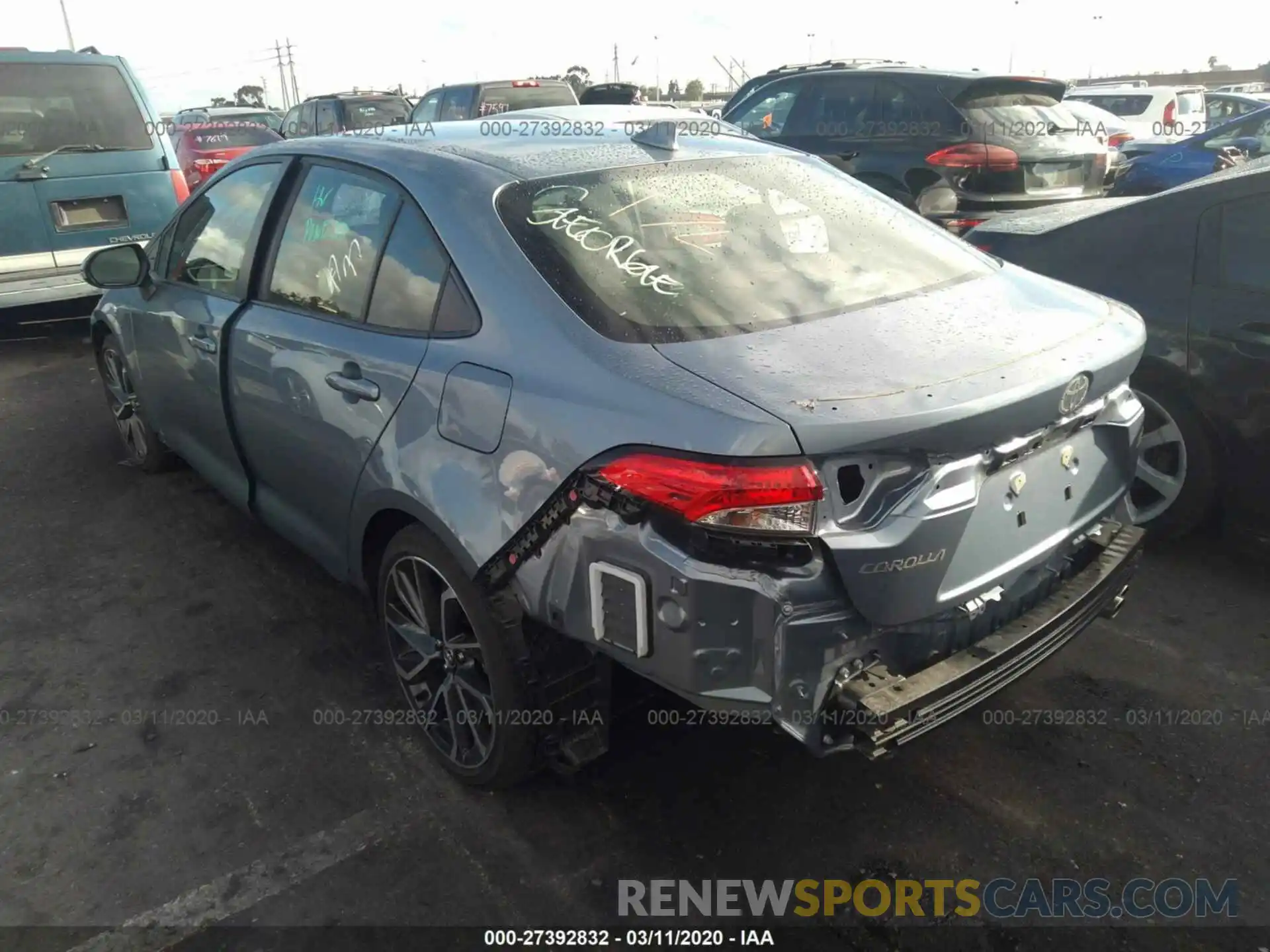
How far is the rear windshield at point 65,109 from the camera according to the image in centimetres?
686

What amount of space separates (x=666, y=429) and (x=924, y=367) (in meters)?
0.63

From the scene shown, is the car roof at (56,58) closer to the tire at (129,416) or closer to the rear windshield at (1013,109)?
the tire at (129,416)

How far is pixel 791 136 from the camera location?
29.0ft

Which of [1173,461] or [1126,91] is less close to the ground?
[1126,91]

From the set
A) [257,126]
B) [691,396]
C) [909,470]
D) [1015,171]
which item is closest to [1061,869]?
[909,470]

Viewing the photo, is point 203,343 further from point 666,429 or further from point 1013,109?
point 1013,109

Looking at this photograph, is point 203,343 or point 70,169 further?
point 70,169

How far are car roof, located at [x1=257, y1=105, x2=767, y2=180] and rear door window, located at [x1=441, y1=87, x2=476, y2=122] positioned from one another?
926 cm

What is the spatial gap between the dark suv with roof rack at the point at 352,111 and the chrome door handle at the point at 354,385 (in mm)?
13314

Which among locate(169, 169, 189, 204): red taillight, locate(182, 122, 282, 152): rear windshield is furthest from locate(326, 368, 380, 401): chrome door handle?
locate(182, 122, 282, 152): rear windshield

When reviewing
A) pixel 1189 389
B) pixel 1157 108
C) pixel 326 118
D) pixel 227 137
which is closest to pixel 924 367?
pixel 1189 389

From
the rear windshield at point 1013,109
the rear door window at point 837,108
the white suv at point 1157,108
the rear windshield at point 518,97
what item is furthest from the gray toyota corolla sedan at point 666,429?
the white suv at point 1157,108

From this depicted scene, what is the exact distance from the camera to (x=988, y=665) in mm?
2248

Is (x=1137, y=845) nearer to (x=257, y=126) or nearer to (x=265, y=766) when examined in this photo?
(x=265, y=766)
